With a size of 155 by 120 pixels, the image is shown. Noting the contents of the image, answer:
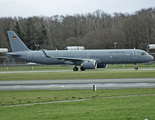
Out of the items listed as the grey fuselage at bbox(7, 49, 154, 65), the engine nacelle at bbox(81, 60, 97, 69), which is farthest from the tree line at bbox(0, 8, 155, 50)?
the engine nacelle at bbox(81, 60, 97, 69)

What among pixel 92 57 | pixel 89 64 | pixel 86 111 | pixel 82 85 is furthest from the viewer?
pixel 92 57

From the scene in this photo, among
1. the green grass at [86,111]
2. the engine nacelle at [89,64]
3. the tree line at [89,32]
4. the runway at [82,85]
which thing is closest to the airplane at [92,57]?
the engine nacelle at [89,64]

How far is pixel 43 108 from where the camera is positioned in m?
15.2

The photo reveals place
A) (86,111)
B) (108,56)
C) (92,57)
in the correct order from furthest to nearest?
(92,57)
(108,56)
(86,111)

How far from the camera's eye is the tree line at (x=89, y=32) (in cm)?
9250

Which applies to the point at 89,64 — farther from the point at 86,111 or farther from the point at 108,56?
the point at 86,111

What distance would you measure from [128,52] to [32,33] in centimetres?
6440

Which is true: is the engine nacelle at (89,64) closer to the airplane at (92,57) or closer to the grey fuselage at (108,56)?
the airplane at (92,57)

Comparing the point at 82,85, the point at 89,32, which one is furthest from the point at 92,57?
the point at 89,32

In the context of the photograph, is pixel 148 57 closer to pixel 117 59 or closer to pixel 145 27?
pixel 117 59

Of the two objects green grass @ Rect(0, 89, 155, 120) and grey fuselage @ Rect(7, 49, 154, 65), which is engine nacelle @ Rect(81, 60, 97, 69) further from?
green grass @ Rect(0, 89, 155, 120)

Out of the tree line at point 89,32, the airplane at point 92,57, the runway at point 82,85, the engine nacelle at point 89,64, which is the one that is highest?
the tree line at point 89,32

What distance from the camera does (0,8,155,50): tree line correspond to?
92.5m

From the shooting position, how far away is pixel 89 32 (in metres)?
117
